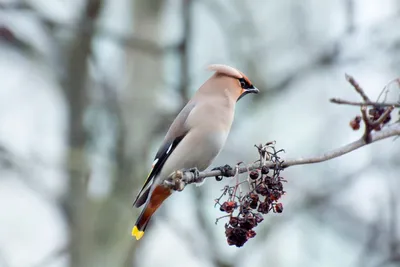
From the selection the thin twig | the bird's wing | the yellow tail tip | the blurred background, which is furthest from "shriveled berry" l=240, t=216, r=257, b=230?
the blurred background

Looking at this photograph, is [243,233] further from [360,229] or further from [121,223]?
[360,229]

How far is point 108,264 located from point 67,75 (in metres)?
1.58

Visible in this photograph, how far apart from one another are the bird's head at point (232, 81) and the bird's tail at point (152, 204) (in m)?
0.67

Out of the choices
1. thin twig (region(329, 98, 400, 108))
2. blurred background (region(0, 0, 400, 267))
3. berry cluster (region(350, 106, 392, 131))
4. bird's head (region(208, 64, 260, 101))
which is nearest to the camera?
thin twig (region(329, 98, 400, 108))

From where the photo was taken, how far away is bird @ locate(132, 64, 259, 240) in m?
3.69

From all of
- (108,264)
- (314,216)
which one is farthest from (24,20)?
(314,216)

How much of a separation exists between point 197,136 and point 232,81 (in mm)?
447

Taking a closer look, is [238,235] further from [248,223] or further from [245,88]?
[245,88]

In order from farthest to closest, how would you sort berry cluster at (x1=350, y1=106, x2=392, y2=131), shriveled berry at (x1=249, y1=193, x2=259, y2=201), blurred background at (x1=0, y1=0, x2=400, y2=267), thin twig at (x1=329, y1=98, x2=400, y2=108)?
blurred background at (x1=0, y1=0, x2=400, y2=267) < shriveled berry at (x1=249, y1=193, x2=259, y2=201) < berry cluster at (x1=350, y1=106, x2=392, y2=131) < thin twig at (x1=329, y1=98, x2=400, y2=108)

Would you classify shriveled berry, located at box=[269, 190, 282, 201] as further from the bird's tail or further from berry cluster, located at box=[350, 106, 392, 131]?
the bird's tail

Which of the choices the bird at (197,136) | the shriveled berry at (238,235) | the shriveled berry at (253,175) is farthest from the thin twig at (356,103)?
the bird at (197,136)

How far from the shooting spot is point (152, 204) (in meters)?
3.72

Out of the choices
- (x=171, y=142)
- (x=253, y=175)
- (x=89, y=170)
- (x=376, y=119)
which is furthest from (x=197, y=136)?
(x=89, y=170)

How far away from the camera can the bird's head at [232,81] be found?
3.99m
